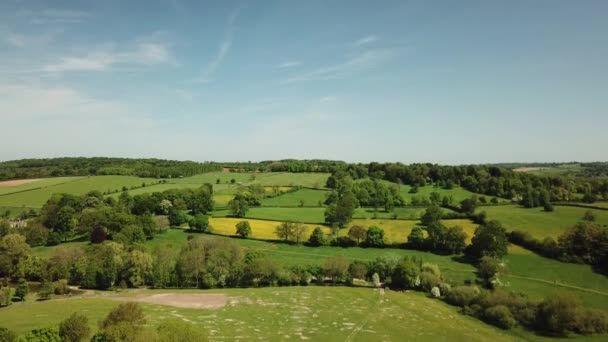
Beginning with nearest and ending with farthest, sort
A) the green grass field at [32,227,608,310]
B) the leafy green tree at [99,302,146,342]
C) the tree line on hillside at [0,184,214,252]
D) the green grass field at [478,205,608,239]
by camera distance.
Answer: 1. the leafy green tree at [99,302,146,342]
2. the green grass field at [32,227,608,310]
3. the green grass field at [478,205,608,239]
4. the tree line on hillside at [0,184,214,252]

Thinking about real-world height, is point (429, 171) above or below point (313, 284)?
above

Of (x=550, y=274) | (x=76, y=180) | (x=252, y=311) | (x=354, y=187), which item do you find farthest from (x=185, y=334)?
(x=76, y=180)

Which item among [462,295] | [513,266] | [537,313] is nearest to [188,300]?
[462,295]

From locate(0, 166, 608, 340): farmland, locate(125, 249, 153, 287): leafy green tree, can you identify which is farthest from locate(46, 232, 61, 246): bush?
locate(125, 249, 153, 287): leafy green tree

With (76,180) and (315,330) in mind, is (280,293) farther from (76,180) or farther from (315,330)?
(76,180)

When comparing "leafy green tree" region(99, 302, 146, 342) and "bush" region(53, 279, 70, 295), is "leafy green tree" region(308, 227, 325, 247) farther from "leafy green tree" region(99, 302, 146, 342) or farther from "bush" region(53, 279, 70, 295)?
"leafy green tree" region(99, 302, 146, 342)
